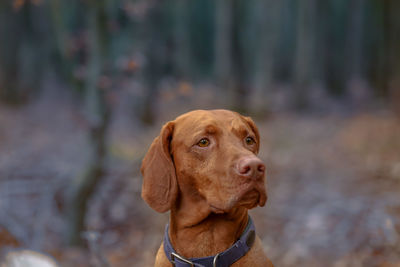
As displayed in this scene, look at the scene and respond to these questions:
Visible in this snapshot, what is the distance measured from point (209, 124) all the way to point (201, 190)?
38 cm

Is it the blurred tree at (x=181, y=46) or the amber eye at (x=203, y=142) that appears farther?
the blurred tree at (x=181, y=46)

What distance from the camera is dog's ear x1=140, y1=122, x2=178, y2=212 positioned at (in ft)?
8.23

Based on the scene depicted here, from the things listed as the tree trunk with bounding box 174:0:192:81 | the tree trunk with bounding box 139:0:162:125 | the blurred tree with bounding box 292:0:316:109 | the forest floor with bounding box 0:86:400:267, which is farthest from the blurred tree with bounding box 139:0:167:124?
the tree trunk with bounding box 174:0:192:81

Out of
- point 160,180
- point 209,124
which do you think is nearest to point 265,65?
point 209,124

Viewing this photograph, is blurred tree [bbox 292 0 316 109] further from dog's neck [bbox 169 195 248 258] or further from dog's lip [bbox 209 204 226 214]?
dog's lip [bbox 209 204 226 214]

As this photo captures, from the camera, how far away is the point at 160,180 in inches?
99.3

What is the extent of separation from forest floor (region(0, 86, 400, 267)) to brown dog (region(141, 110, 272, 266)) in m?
1.33

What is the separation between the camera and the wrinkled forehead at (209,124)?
2.52m

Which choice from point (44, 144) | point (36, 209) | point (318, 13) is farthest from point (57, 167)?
point (318, 13)

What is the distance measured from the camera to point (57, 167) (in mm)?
9609

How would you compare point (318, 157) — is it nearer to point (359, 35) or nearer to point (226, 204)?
point (226, 204)

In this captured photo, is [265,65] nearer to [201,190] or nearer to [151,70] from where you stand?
[151,70]

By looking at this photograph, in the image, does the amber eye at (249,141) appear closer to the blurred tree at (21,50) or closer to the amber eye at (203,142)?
the amber eye at (203,142)

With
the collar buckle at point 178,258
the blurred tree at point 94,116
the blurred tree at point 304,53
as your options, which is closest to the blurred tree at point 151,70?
the blurred tree at point 304,53
